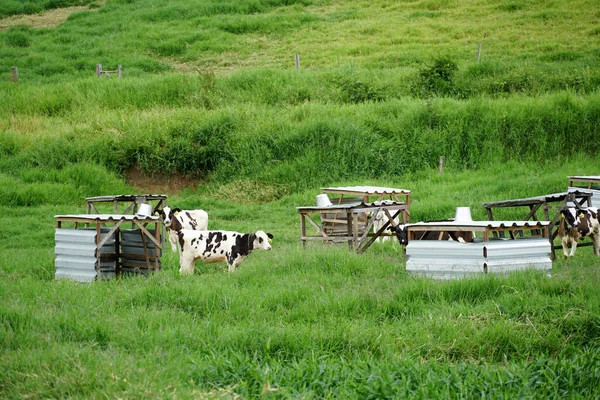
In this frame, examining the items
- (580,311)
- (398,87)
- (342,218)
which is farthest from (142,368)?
(398,87)

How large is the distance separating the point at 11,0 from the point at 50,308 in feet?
169

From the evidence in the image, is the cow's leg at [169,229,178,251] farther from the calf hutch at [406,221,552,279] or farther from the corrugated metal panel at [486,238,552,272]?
the corrugated metal panel at [486,238,552,272]

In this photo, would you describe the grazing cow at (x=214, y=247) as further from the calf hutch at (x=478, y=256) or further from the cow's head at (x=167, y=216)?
the calf hutch at (x=478, y=256)

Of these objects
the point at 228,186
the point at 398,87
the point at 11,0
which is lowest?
the point at 228,186

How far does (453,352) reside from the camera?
8359 millimetres

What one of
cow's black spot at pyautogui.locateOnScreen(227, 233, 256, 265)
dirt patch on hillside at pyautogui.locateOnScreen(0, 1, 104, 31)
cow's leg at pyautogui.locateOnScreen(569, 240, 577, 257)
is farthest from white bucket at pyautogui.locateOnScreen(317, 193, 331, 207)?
dirt patch on hillside at pyautogui.locateOnScreen(0, 1, 104, 31)

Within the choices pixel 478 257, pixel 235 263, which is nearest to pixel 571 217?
pixel 478 257

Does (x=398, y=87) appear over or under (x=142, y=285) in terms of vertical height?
over

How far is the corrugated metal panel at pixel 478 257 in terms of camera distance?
1138cm

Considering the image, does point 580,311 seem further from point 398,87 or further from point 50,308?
point 398,87

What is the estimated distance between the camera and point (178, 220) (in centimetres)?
1638

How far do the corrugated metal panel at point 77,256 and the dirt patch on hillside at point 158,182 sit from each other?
521 inches

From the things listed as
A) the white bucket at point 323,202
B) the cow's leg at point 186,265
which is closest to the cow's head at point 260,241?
the cow's leg at point 186,265

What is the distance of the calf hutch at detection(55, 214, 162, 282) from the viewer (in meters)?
13.3
